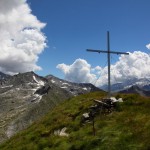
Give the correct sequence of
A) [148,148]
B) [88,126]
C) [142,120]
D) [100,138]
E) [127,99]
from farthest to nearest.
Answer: [127,99] → [88,126] → [142,120] → [100,138] → [148,148]

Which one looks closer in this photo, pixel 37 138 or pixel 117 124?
pixel 117 124

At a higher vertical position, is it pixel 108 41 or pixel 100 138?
pixel 108 41

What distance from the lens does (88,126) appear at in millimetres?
31516

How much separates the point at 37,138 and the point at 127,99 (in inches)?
472

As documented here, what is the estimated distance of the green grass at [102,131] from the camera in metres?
23.2

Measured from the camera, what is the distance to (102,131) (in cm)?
2742

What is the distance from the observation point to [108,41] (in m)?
40.6

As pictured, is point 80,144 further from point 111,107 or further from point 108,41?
point 108,41

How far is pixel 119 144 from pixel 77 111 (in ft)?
59.0

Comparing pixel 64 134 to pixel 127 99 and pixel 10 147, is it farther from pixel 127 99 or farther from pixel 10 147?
pixel 127 99

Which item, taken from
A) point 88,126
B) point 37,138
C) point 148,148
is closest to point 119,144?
point 148,148

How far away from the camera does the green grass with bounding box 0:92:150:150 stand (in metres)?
23.2

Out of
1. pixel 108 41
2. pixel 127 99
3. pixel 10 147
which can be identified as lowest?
pixel 10 147

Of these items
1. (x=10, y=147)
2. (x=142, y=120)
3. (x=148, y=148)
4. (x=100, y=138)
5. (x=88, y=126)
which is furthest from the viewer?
(x=10, y=147)
